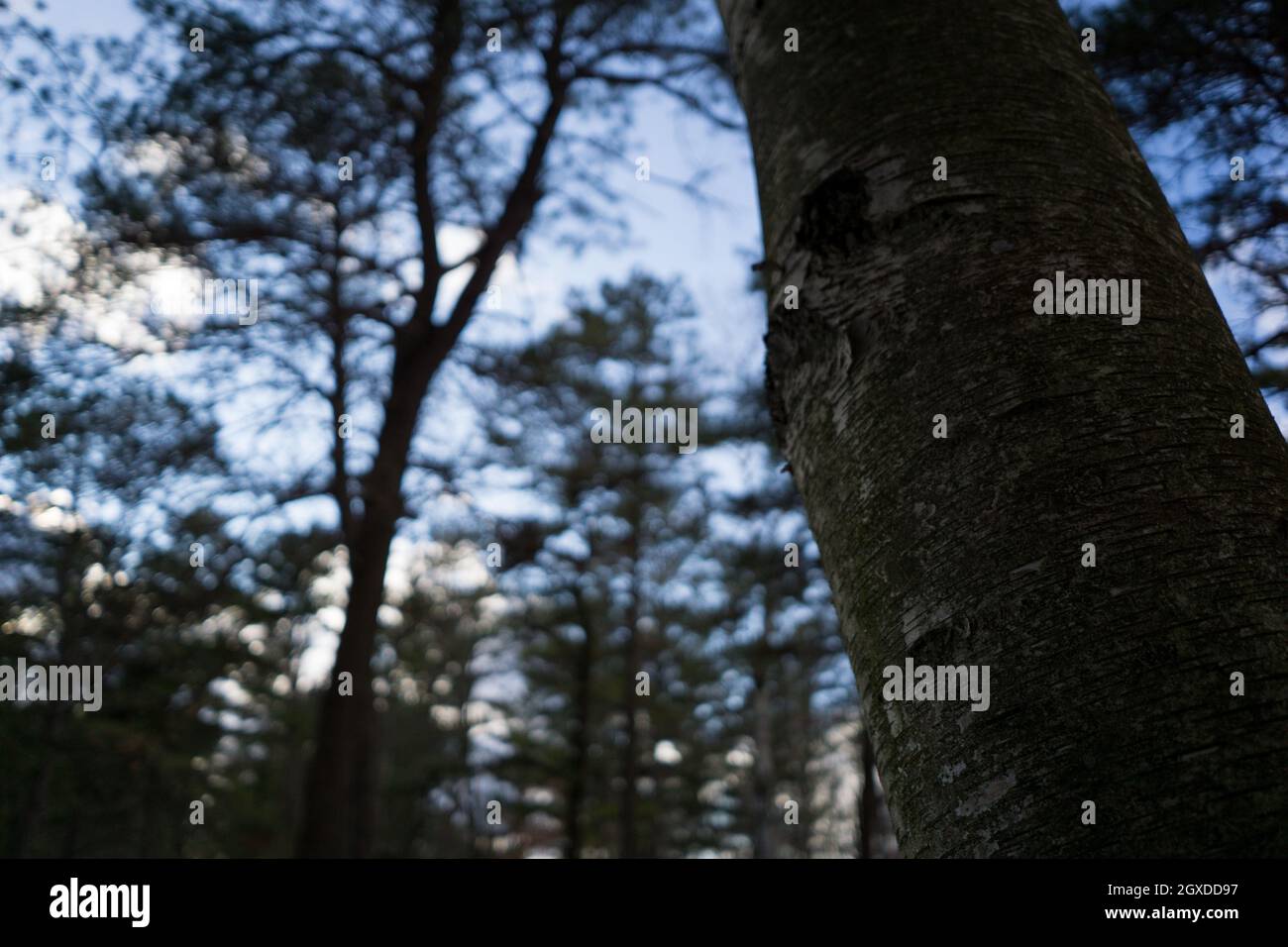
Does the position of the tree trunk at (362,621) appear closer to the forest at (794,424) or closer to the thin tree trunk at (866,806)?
the forest at (794,424)

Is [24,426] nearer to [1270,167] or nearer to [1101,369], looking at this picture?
[1101,369]

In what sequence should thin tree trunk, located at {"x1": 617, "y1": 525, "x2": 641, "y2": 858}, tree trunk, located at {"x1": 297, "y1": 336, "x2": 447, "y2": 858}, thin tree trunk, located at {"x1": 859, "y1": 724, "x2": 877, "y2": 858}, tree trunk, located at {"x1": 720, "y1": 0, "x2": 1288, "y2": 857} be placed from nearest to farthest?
Answer: tree trunk, located at {"x1": 720, "y1": 0, "x2": 1288, "y2": 857} < tree trunk, located at {"x1": 297, "y1": 336, "x2": 447, "y2": 858} < thin tree trunk, located at {"x1": 859, "y1": 724, "x2": 877, "y2": 858} < thin tree trunk, located at {"x1": 617, "y1": 525, "x2": 641, "y2": 858}

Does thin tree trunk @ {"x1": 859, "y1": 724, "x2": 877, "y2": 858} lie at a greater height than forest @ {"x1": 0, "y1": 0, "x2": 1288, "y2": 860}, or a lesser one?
lesser

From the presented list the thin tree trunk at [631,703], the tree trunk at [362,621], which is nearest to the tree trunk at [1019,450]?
the tree trunk at [362,621]

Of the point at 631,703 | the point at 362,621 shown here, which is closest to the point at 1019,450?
the point at 362,621

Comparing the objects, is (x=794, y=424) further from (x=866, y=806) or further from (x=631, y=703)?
(x=631, y=703)

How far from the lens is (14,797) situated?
16.7m

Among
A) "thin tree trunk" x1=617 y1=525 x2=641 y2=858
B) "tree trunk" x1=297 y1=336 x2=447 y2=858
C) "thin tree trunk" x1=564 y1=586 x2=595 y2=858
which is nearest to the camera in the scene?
"tree trunk" x1=297 y1=336 x2=447 y2=858

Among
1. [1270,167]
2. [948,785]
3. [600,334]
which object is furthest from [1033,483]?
[600,334]

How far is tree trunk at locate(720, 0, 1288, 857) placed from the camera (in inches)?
28.7

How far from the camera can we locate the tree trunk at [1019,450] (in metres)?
0.73

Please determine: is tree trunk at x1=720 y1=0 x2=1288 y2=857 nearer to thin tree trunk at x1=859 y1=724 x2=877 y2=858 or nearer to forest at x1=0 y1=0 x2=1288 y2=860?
forest at x1=0 y1=0 x2=1288 y2=860

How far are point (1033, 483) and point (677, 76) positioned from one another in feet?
25.2

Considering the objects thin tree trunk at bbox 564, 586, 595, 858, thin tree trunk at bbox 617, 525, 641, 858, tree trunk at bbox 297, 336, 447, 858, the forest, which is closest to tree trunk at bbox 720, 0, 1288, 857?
the forest
